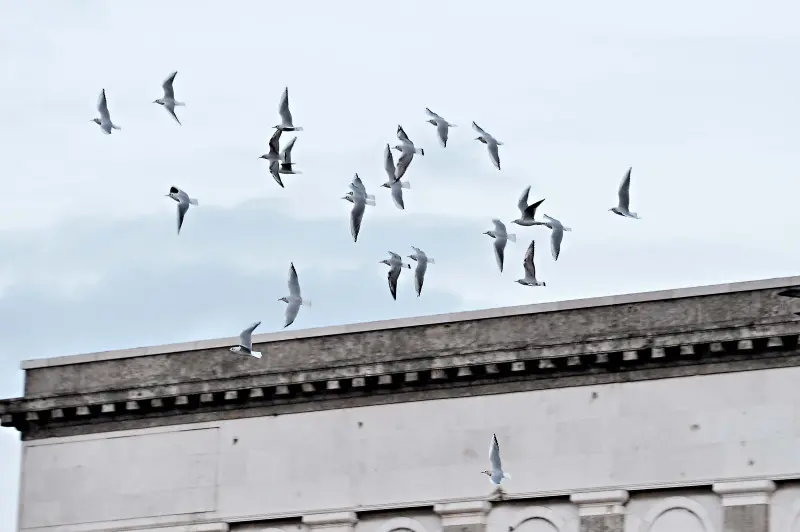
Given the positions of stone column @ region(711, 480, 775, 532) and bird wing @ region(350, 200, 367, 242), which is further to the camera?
stone column @ region(711, 480, 775, 532)

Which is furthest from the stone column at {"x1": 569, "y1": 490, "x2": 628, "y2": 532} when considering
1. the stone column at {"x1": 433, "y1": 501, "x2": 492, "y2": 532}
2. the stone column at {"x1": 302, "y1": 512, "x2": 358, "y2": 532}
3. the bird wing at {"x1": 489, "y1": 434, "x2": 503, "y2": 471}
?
the stone column at {"x1": 302, "y1": 512, "x2": 358, "y2": 532}

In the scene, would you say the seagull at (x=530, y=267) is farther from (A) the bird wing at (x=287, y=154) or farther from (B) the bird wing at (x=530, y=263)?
(A) the bird wing at (x=287, y=154)

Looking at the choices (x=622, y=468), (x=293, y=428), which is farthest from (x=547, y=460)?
(x=293, y=428)

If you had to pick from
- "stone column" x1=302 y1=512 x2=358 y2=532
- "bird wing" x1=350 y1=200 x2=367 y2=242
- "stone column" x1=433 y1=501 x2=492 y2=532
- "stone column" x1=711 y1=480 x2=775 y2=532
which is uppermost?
"bird wing" x1=350 y1=200 x2=367 y2=242

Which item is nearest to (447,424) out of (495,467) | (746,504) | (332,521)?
(332,521)

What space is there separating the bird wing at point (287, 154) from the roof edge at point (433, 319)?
592 centimetres

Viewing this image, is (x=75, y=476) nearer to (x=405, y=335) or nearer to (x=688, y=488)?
(x=405, y=335)

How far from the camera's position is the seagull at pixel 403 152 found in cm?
6062

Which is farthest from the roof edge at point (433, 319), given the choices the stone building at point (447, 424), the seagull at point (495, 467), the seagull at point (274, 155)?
the seagull at point (274, 155)

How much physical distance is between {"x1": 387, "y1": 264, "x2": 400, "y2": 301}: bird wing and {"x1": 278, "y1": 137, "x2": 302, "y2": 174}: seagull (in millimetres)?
5213

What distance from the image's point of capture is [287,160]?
198 ft

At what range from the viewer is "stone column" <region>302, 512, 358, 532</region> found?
64.6 m

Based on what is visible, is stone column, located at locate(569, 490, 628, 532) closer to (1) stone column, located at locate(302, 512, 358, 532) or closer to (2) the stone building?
(2) the stone building

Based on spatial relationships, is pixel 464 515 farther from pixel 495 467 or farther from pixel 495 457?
pixel 495 467
